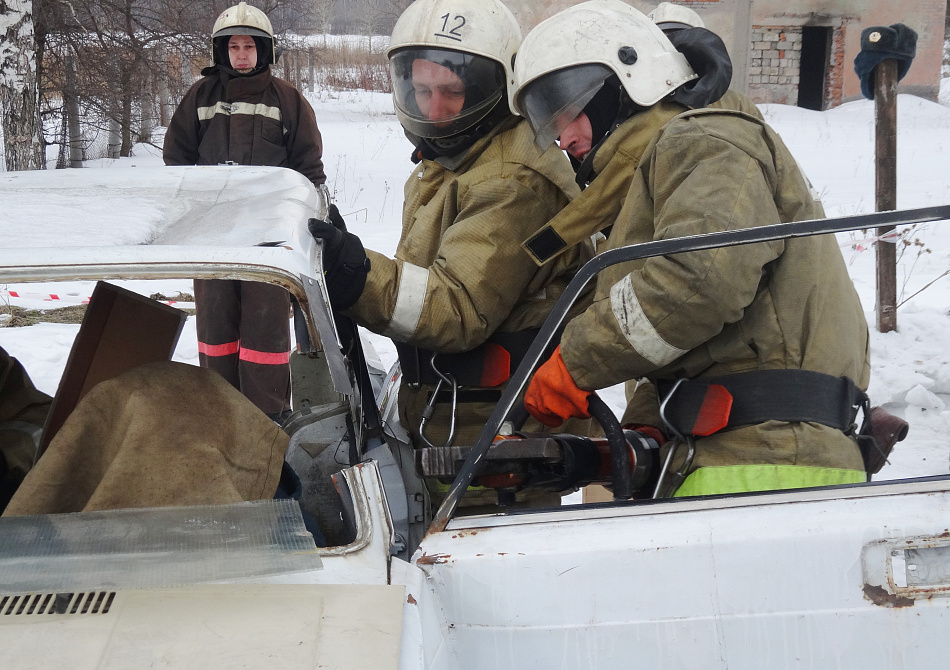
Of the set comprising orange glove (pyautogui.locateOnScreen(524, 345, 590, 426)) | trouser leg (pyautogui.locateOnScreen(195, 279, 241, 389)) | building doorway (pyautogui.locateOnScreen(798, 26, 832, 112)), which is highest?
building doorway (pyautogui.locateOnScreen(798, 26, 832, 112))

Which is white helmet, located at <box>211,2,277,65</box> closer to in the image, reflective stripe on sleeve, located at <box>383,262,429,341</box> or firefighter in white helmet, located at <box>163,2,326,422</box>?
firefighter in white helmet, located at <box>163,2,326,422</box>

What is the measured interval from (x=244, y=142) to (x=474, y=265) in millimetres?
2908

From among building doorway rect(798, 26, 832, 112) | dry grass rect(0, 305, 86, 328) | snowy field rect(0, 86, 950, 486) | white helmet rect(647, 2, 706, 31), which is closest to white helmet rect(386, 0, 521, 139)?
snowy field rect(0, 86, 950, 486)

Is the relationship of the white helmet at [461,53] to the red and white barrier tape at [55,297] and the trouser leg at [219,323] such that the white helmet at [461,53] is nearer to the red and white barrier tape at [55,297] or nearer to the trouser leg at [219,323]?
the trouser leg at [219,323]

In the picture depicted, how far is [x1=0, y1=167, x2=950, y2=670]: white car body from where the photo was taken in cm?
136

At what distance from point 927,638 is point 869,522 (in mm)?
207

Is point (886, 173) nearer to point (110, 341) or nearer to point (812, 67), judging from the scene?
point (110, 341)

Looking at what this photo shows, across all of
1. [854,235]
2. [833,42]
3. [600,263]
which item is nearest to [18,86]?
[600,263]

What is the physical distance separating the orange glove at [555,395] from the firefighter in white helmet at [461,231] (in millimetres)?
455

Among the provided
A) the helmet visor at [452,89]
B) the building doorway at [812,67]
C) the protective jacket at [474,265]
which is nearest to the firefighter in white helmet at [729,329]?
the protective jacket at [474,265]

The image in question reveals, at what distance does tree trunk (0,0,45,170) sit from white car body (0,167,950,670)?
5.82m

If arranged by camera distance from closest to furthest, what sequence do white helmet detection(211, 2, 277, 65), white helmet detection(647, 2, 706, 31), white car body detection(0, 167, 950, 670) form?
white car body detection(0, 167, 950, 670) → white helmet detection(211, 2, 277, 65) → white helmet detection(647, 2, 706, 31)

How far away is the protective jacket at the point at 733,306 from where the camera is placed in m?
1.77

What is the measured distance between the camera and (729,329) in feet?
6.19
